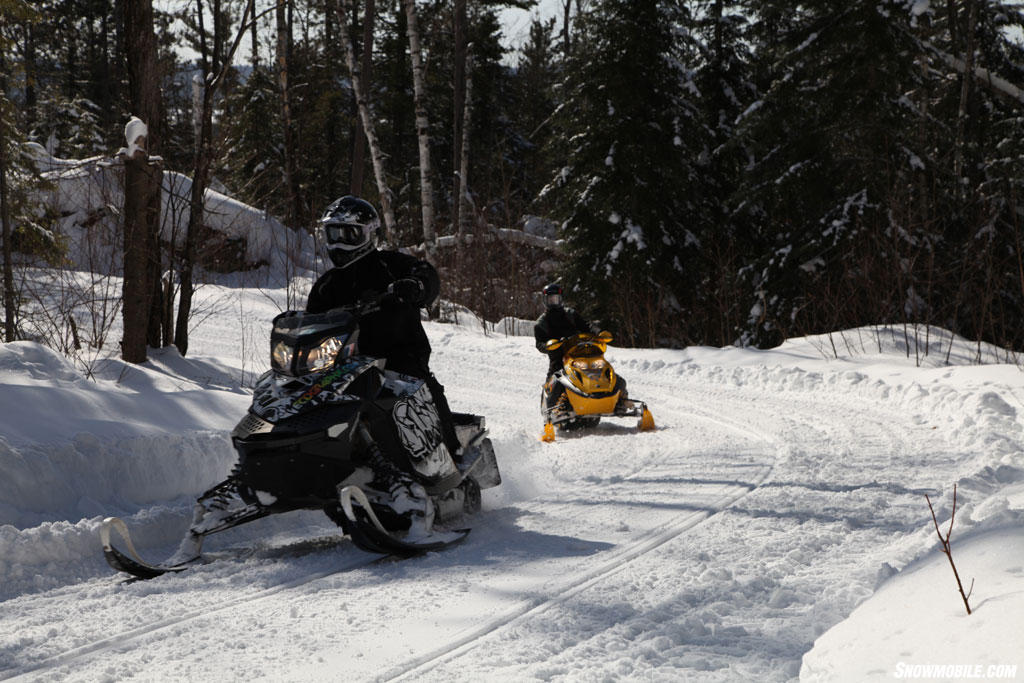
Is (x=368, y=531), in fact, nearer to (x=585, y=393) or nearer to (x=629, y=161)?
(x=585, y=393)

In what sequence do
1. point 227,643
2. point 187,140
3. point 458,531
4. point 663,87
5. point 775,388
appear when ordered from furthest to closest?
point 187,140 → point 663,87 → point 775,388 → point 458,531 → point 227,643

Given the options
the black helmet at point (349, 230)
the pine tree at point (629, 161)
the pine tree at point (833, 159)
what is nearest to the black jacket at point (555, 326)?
the black helmet at point (349, 230)

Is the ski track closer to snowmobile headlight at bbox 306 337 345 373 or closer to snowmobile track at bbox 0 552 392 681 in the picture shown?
snowmobile track at bbox 0 552 392 681

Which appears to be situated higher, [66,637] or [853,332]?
[853,332]

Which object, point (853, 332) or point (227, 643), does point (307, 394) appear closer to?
point (227, 643)

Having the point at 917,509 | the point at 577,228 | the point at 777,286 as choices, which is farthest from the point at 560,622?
the point at 577,228

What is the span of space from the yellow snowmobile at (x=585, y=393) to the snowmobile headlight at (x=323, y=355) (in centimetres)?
500

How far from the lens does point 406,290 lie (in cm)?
465

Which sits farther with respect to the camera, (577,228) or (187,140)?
(187,140)

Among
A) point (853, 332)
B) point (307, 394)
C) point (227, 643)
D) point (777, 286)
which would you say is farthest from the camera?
point (777, 286)

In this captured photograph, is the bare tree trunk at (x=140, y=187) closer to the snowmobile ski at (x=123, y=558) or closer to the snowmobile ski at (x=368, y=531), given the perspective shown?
the snowmobile ski at (x=123, y=558)

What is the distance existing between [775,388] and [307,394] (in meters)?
8.94

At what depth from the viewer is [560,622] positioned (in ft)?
11.5

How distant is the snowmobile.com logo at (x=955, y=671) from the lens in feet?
7.66
